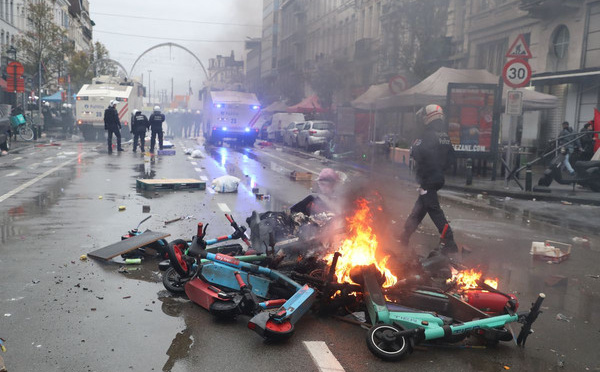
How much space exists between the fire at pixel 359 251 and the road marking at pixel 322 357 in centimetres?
76

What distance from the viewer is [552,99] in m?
18.1

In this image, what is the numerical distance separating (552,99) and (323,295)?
643 inches

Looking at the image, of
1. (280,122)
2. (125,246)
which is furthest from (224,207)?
(280,122)

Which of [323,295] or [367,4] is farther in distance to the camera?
[367,4]

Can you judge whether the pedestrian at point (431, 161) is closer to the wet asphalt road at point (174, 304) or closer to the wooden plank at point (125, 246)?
the wet asphalt road at point (174, 304)

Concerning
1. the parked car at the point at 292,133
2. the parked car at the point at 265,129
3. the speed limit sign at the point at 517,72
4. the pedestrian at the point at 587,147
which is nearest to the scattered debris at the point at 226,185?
the speed limit sign at the point at 517,72

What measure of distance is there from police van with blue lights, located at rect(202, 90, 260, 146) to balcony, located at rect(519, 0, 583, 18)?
13921mm

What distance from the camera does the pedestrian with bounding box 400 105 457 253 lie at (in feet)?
22.3

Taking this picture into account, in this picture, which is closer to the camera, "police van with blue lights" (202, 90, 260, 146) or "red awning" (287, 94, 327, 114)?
"police van with blue lights" (202, 90, 260, 146)

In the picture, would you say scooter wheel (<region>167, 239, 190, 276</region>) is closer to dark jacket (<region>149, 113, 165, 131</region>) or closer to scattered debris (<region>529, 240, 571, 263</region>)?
scattered debris (<region>529, 240, 571, 263</region>)

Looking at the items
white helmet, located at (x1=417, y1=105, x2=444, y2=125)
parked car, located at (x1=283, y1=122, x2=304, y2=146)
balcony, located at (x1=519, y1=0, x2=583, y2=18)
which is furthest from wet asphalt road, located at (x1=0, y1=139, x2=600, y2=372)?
parked car, located at (x1=283, y1=122, x2=304, y2=146)

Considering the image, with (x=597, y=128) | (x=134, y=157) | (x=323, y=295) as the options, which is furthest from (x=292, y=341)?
(x=134, y=157)

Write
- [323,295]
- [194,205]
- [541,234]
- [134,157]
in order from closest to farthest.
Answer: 1. [323,295]
2. [541,234]
3. [194,205]
4. [134,157]

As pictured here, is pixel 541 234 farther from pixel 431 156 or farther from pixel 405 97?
pixel 405 97
